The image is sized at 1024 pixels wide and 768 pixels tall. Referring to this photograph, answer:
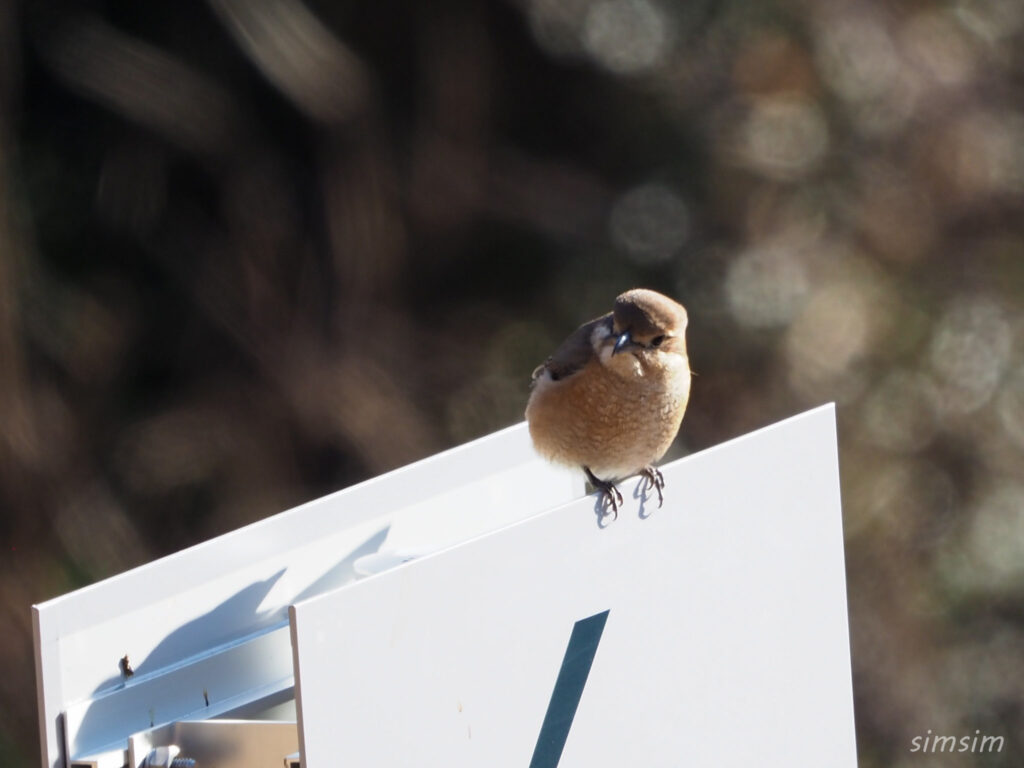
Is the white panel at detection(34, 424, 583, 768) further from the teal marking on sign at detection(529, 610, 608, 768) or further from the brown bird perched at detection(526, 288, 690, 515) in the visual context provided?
the teal marking on sign at detection(529, 610, 608, 768)

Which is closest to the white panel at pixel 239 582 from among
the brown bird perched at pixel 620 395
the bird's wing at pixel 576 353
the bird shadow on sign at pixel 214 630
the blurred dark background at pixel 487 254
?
the bird shadow on sign at pixel 214 630

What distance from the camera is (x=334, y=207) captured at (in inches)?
203

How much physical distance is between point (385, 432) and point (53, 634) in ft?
11.0

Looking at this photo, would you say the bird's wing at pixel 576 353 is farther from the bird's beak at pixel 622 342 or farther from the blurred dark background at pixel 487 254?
the blurred dark background at pixel 487 254

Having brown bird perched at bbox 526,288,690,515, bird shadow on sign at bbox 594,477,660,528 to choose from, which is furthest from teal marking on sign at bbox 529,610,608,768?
brown bird perched at bbox 526,288,690,515

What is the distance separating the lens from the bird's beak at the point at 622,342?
2748 millimetres

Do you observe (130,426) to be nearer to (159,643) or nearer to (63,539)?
(63,539)

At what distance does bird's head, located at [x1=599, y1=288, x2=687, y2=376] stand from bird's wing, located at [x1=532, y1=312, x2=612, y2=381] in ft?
0.14

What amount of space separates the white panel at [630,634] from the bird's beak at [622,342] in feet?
1.95

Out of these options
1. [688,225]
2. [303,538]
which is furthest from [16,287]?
[303,538]

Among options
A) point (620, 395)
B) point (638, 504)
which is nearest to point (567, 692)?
point (638, 504)

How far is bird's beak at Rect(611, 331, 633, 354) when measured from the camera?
2.75 m

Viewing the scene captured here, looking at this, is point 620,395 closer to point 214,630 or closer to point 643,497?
point 643,497

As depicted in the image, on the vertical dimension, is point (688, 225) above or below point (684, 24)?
Answer: below
